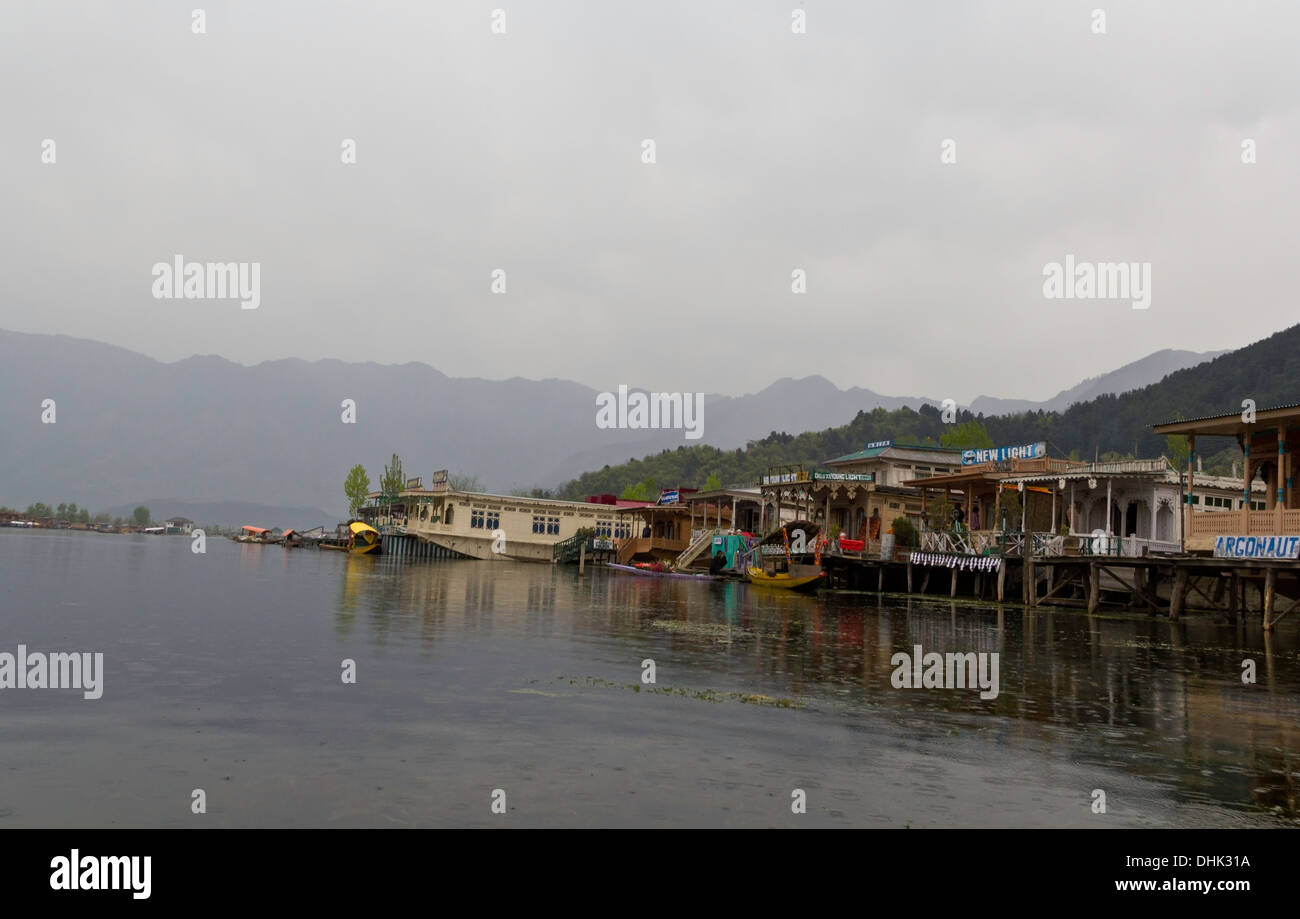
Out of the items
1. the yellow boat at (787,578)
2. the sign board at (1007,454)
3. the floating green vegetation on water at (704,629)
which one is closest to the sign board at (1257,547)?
the sign board at (1007,454)

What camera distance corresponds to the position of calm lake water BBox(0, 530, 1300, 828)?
1123cm

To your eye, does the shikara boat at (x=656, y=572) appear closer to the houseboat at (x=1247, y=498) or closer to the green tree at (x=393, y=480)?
the houseboat at (x=1247, y=498)

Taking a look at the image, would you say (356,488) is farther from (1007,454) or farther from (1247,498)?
(1247,498)

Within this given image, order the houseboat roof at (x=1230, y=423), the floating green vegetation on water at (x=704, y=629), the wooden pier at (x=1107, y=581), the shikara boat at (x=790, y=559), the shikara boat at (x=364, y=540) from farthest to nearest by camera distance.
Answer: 1. the shikara boat at (x=364, y=540)
2. the shikara boat at (x=790, y=559)
3. the wooden pier at (x=1107, y=581)
4. the houseboat roof at (x=1230, y=423)
5. the floating green vegetation on water at (x=704, y=629)

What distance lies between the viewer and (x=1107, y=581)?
161ft

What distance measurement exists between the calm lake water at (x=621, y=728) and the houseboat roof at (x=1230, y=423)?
27.6 ft

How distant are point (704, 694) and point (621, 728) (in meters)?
3.90

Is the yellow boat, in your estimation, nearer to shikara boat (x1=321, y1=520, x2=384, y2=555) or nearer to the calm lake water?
the calm lake water

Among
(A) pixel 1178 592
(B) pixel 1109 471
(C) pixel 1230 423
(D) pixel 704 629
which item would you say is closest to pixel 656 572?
(B) pixel 1109 471

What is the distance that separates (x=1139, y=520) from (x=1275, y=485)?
1205 centimetres

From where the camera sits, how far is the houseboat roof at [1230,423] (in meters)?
34.7

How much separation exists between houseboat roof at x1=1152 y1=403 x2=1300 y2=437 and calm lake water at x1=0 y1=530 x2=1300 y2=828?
332 inches

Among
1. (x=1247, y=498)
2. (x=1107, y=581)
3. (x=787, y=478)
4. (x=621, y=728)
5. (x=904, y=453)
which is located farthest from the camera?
(x=904, y=453)
